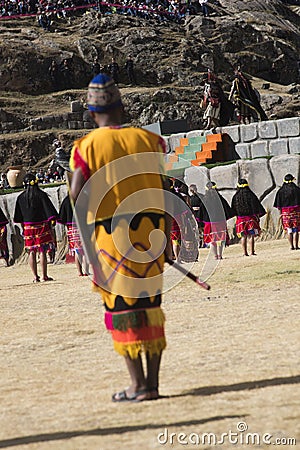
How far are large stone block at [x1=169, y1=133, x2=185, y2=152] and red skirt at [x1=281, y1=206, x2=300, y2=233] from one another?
10027mm

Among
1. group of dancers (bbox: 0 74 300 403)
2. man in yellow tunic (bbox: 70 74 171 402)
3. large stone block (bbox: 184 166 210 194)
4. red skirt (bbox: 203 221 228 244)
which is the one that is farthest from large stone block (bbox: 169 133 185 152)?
man in yellow tunic (bbox: 70 74 171 402)

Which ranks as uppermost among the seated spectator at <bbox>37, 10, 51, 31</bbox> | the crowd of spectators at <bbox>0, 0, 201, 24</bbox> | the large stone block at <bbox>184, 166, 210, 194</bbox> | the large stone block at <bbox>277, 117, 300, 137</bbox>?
the crowd of spectators at <bbox>0, 0, 201, 24</bbox>

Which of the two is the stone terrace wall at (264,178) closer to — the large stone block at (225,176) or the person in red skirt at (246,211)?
the large stone block at (225,176)

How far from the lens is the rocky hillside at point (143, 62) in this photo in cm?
5419

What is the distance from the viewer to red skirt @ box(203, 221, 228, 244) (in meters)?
17.5

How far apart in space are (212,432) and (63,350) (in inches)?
136

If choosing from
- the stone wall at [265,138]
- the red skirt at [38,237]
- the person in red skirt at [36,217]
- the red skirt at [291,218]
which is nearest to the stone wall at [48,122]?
the stone wall at [265,138]

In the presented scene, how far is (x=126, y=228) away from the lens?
5586mm

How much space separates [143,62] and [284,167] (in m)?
45.3

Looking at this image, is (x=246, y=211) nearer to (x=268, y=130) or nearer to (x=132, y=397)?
(x=268, y=130)

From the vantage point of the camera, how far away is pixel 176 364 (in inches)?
260

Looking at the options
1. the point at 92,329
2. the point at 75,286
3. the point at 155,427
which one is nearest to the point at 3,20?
the point at 75,286

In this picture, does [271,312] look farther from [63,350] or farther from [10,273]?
[10,273]

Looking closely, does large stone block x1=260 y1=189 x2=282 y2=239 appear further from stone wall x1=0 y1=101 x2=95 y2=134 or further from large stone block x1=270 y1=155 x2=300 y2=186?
stone wall x1=0 y1=101 x2=95 y2=134
